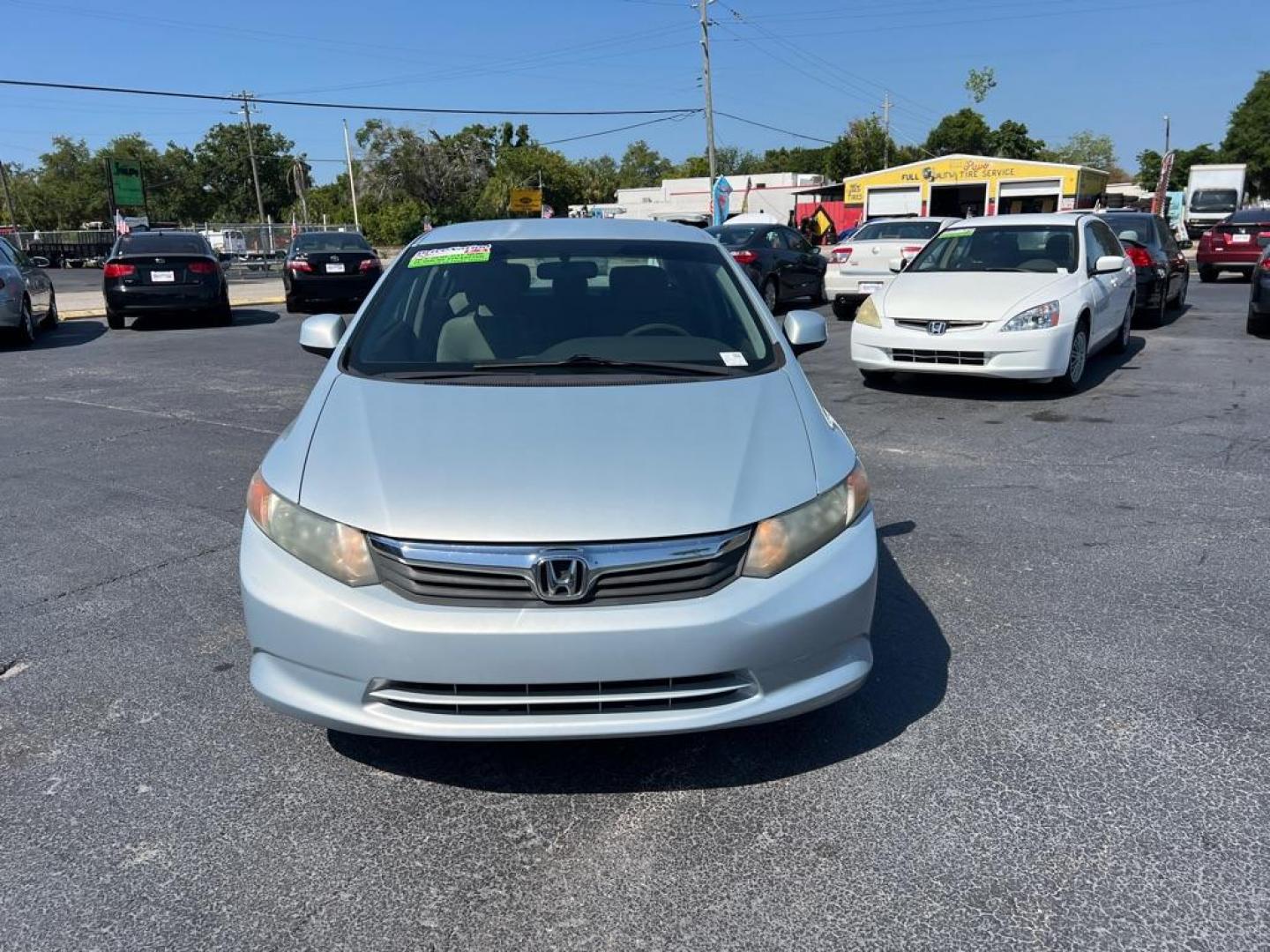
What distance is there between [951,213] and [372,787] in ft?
175

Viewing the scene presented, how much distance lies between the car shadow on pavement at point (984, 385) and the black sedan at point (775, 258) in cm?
580

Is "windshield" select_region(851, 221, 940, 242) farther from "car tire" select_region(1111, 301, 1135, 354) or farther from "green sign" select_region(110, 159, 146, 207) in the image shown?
"green sign" select_region(110, 159, 146, 207)

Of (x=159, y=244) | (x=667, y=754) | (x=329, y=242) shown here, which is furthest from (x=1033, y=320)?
(x=329, y=242)

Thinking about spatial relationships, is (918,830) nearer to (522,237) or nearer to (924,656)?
(924,656)

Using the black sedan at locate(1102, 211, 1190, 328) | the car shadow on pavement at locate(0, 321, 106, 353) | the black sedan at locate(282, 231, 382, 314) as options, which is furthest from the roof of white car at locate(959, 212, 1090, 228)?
the car shadow on pavement at locate(0, 321, 106, 353)

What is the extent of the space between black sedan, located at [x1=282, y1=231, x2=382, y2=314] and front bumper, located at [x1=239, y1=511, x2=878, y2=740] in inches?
615

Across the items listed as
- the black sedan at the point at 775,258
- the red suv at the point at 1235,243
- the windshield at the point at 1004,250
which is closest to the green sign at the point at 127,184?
the black sedan at the point at 775,258

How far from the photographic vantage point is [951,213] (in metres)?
51.2

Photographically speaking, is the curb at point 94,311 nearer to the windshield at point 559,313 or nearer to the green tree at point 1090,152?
the windshield at point 559,313

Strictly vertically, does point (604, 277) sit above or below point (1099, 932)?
above

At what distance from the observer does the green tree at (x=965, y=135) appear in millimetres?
76125

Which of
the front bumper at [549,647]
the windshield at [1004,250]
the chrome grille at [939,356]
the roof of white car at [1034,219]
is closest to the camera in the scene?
the front bumper at [549,647]

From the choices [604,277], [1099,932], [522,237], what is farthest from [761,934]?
[522,237]

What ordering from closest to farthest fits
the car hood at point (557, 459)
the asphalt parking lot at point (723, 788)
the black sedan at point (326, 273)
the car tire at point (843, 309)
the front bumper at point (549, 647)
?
1. the asphalt parking lot at point (723, 788)
2. the front bumper at point (549, 647)
3. the car hood at point (557, 459)
4. the car tire at point (843, 309)
5. the black sedan at point (326, 273)
